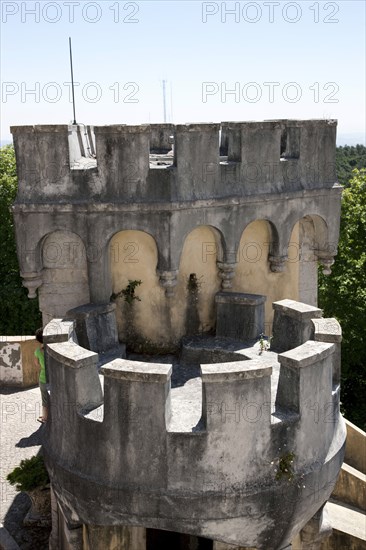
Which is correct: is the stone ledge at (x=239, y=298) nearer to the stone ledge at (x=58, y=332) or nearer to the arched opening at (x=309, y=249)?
the arched opening at (x=309, y=249)

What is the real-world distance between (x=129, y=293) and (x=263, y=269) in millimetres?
2410

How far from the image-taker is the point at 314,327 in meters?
9.62

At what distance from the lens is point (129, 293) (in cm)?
1069

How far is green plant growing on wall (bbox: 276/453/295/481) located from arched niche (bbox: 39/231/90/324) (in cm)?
411

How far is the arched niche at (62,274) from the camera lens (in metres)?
10.2

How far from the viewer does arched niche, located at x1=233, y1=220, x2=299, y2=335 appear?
35.9ft

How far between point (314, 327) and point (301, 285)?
2459mm

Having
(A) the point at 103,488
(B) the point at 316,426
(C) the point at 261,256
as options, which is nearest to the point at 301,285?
(C) the point at 261,256

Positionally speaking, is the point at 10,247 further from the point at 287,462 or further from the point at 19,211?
the point at 287,462

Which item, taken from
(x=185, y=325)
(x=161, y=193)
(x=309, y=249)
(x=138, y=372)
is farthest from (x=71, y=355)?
(x=309, y=249)

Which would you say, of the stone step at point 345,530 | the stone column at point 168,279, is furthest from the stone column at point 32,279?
the stone step at point 345,530

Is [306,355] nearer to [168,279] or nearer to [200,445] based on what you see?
[200,445]

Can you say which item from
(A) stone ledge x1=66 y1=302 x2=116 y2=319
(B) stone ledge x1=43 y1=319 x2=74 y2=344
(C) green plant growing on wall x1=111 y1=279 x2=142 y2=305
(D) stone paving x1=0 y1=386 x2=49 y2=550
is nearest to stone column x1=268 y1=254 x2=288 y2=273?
(C) green plant growing on wall x1=111 y1=279 x2=142 y2=305

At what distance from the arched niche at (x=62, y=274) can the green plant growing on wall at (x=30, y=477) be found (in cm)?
305
